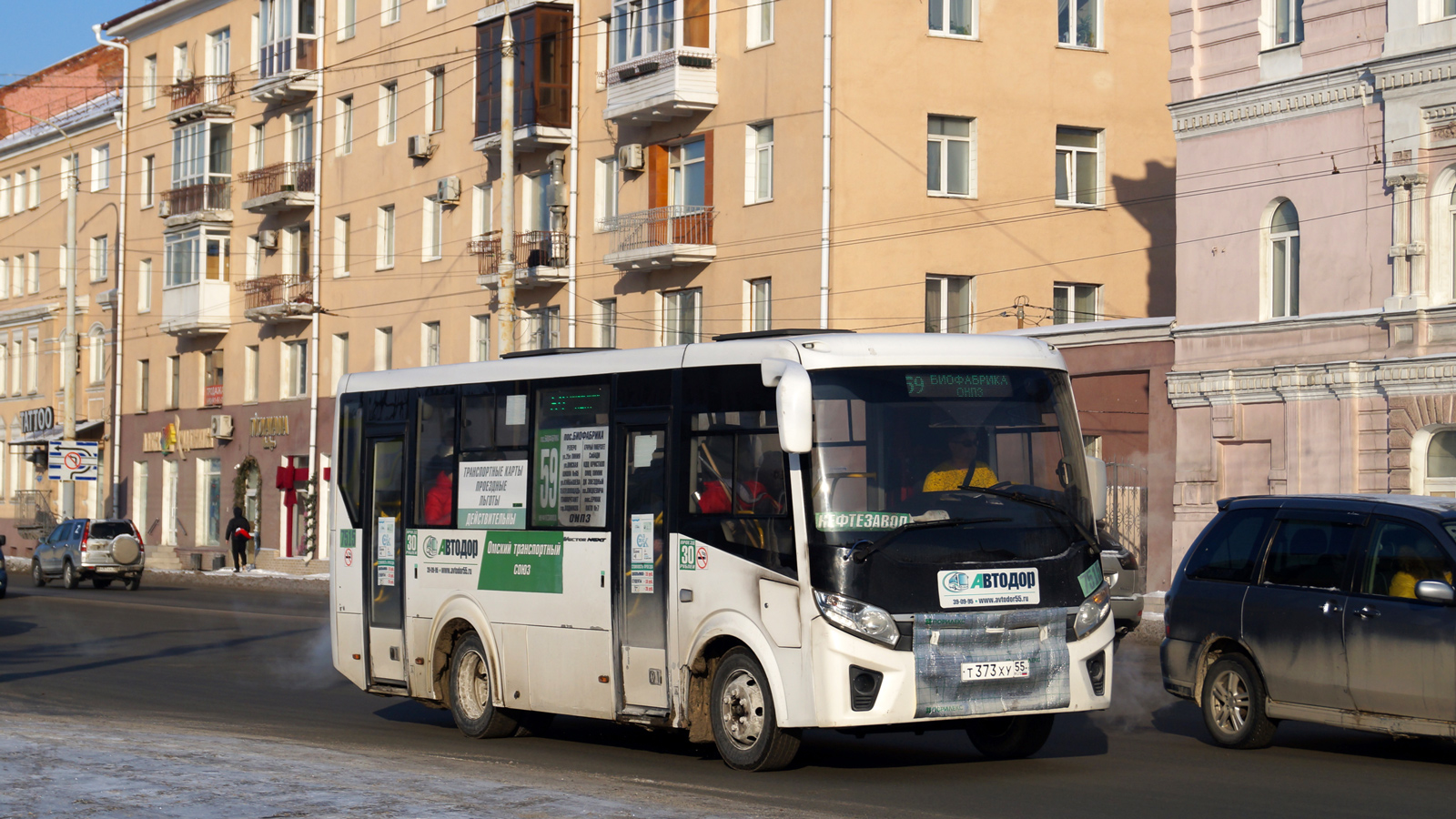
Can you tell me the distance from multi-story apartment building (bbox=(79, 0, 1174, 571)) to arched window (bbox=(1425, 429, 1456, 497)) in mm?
12059

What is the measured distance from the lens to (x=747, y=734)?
11758 millimetres

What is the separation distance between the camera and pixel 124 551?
143 ft

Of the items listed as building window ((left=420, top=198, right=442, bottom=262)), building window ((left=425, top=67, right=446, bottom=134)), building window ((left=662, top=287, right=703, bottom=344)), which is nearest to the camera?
building window ((left=662, top=287, right=703, bottom=344))

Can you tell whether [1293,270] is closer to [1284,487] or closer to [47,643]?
[1284,487]

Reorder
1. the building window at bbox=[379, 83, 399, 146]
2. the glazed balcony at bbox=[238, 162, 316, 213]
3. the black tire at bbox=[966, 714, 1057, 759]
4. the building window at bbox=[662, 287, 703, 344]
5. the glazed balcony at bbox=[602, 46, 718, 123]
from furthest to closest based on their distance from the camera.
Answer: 1. the glazed balcony at bbox=[238, 162, 316, 213]
2. the building window at bbox=[379, 83, 399, 146]
3. the building window at bbox=[662, 287, 703, 344]
4. the glazed balcony at bbox=[602, 46, 718, 123]
5. the black tire at bbox=[966, 714, 1057, 759]

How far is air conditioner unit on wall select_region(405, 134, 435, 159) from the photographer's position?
48812 mm

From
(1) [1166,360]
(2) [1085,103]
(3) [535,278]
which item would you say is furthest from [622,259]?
(1) [1166,360]

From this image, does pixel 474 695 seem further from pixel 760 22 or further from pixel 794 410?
pixel 760 22

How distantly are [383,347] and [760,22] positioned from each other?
710 inches

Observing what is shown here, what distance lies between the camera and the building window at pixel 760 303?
3812 cm

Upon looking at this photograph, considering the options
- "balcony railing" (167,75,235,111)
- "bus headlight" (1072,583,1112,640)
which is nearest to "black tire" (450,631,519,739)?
"bus headlight" (1072,583,1112,640)

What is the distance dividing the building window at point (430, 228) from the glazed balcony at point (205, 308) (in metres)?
12.4

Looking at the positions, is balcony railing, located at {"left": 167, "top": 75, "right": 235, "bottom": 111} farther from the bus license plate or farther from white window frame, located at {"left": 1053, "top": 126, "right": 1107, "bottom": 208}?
the bus license plate

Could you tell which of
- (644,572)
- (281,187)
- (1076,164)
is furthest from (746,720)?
(281,187)
